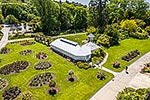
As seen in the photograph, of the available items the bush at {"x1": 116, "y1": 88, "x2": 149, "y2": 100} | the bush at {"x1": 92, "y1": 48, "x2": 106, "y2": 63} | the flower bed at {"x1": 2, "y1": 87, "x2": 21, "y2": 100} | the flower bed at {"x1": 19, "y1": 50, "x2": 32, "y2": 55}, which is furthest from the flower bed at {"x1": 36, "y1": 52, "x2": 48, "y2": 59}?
the bush at {"x1": 116, "y1": 88, "x2": 149, "y2": 100}

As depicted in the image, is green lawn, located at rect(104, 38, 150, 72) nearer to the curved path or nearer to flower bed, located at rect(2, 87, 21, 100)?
flower bed, located at rect(2, 87, 21, 100)

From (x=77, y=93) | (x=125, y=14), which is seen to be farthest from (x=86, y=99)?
(x=125, y=14)

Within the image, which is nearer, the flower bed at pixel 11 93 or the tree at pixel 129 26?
the flower bed at pixel 11 93

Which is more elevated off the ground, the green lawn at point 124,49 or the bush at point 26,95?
the green lawn at point 124,49

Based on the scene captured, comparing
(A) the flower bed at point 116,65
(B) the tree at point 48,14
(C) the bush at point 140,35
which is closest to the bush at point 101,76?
(A) the flower bed at point 116,65

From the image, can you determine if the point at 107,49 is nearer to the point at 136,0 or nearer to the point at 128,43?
the point at 128,43

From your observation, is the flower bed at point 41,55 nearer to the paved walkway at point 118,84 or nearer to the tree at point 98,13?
the paved walkway at point 118,84
